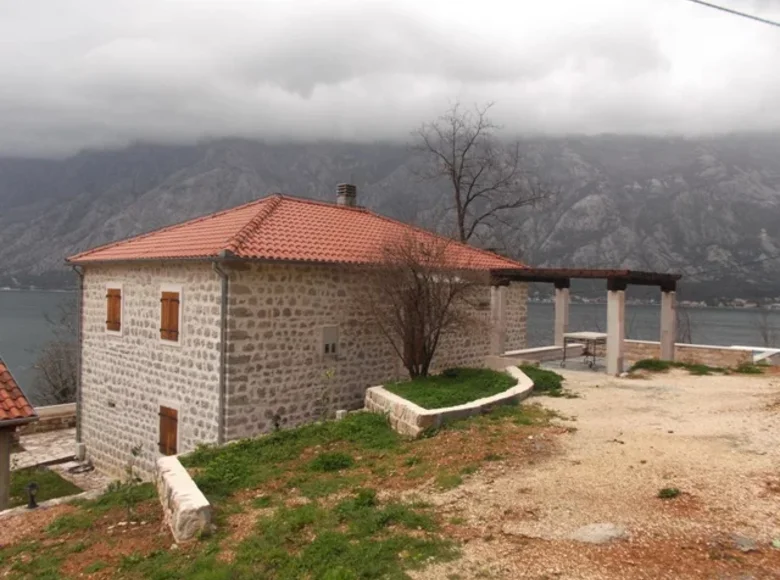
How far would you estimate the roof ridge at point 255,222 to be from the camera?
10909mm

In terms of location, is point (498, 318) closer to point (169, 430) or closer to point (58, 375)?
point (169, 430)

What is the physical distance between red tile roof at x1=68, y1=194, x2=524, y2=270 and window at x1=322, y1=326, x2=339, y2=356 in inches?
55.5

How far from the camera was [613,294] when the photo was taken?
1352 cm

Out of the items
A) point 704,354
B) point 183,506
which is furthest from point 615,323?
point 183,506

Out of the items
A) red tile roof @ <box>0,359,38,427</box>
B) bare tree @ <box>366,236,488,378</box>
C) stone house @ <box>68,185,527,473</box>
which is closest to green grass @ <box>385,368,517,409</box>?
bare tree @ <box>366,236,488,378</box>

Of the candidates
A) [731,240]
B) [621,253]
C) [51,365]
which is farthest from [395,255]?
[731,240]

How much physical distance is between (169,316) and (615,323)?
9675 millimetres

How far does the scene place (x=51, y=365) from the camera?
31.0 metres

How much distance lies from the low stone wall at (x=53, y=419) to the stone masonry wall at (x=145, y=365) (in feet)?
10.6

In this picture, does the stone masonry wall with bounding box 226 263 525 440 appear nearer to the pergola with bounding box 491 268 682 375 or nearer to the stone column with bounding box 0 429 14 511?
the stone column with bounding box 0 429 14 511

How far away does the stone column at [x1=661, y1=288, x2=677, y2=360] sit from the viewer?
15.7m

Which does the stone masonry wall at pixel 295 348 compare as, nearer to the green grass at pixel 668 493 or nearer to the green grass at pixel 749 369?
the green grass at pixel 668 493

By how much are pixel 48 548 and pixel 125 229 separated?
109 m

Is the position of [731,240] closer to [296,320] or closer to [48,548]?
[296,320]
